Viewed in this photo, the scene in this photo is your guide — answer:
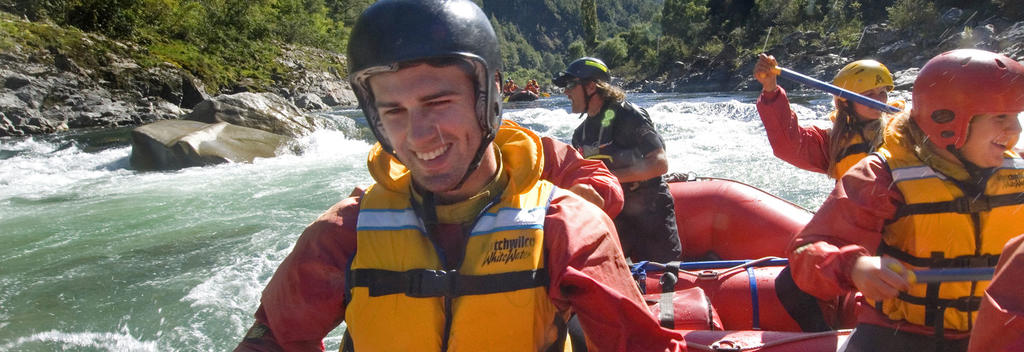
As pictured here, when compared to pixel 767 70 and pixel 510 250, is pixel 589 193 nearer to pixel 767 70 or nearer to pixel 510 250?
pixel 510 250

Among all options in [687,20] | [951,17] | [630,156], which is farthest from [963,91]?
[687,20]

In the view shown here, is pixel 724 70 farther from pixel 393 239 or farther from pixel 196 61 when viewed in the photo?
pixel 393 239

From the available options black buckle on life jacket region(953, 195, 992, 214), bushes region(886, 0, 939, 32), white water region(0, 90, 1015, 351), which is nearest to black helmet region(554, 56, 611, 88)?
black buckle on life jacket region(953, 195, 992, 214)

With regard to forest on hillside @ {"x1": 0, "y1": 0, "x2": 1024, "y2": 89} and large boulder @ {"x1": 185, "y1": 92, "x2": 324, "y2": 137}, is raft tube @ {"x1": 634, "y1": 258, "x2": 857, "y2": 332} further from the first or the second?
forest on hillside @ {"x1": 0, "y1": 0, "x2": 1024, "y2": 89}

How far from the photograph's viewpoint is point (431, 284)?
1426 mm

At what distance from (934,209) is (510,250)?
1.56 metres

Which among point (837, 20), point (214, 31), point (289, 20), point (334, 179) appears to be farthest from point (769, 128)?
point (837, 20)

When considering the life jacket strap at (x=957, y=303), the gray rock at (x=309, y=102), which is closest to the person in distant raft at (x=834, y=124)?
the life jacket strap at (x=957, y=303)

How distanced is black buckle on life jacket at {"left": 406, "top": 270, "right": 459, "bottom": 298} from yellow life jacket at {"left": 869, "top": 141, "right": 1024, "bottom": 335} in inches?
64.0

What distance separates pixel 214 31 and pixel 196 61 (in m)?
5.22

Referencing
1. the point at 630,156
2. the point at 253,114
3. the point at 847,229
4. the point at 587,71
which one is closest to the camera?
the point at 847,229

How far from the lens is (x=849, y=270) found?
1.79 m

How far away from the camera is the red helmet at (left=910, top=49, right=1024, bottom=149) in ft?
5.94

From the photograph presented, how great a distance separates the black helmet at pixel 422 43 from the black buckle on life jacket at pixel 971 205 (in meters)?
1.64
